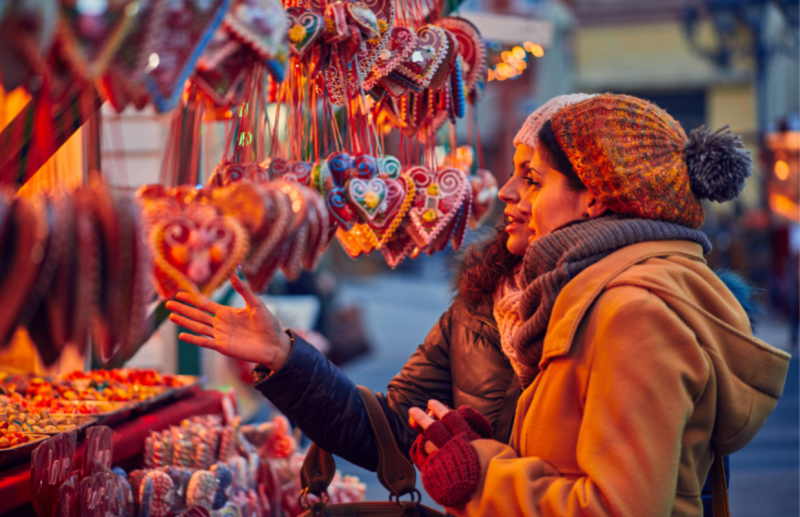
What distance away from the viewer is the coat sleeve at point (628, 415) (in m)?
0.98

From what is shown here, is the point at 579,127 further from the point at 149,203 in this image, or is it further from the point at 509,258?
the point at 149,203

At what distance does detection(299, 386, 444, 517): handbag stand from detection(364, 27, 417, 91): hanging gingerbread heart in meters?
0.70

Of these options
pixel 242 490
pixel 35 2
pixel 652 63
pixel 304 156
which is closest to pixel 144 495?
pixel 242 490

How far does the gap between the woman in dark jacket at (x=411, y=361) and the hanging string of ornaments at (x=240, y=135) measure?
126 millimetres

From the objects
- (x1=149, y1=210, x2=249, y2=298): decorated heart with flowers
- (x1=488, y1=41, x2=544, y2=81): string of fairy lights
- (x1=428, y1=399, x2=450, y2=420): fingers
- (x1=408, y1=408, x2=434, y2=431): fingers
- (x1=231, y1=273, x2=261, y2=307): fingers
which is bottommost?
(x1=408, y1=408, x2=434, y2=431): fingers

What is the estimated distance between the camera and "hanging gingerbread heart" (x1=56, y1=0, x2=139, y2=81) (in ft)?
2.40

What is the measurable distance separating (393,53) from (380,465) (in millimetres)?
884

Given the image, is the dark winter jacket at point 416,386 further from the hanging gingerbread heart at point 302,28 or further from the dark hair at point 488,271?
the hanging gingerbread heart at point 302,28

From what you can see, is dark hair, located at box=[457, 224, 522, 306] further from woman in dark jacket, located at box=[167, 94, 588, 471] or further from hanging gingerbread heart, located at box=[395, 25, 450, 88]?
hanging gingerbread heart, located at box=[395, 25, 450, 88]

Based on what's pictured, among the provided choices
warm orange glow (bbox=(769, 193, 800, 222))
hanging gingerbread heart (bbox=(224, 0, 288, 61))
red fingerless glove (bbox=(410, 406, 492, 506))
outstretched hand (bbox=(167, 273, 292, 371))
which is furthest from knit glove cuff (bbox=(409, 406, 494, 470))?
warm orange glow (bbox=(769, 193, 800, 222))

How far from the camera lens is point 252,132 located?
1.34 m

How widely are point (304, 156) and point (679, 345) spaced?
865 millimetres

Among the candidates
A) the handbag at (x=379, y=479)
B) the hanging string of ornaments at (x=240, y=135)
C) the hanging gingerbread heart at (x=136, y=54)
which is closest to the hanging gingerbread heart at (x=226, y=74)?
the hanging string of ornaments at (x=240, y=135)

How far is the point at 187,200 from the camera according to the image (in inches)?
41.2
